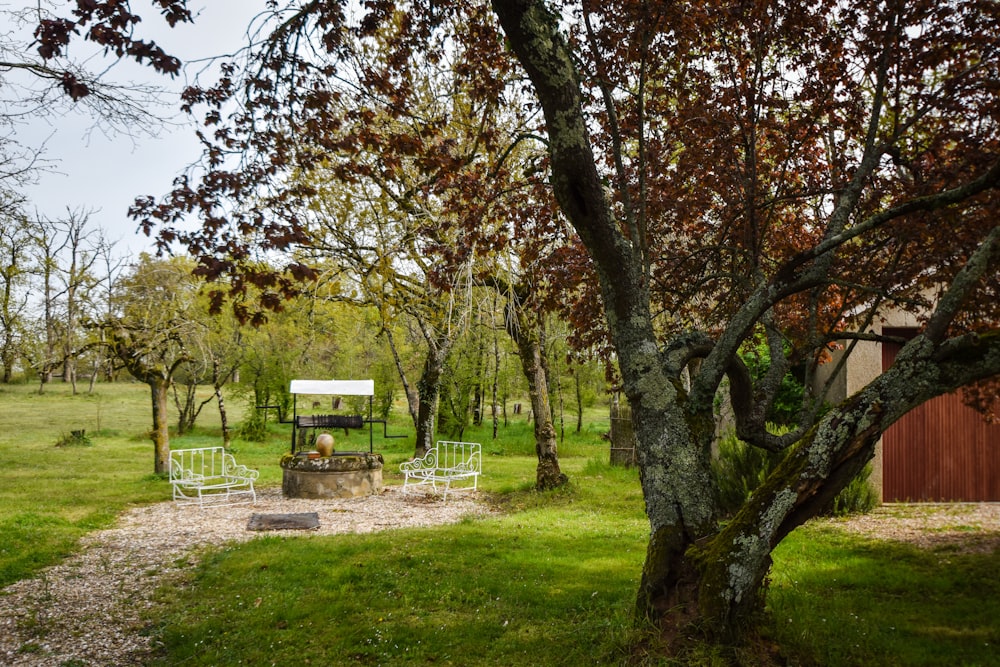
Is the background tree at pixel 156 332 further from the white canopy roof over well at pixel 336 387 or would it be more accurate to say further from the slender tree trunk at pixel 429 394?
the slender tree trunk at pixel 429 394

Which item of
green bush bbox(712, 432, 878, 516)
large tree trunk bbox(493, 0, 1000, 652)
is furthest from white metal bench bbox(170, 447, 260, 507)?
large tree trunk bbox(493, 0, 1000, 652)

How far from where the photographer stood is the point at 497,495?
41.1ft

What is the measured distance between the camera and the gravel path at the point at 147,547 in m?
5.22

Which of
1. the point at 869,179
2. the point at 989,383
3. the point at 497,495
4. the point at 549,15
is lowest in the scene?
the point at 497,495

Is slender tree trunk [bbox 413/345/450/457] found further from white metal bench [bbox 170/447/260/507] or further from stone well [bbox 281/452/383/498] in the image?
white metal bench [bbox 170/447/260/507]

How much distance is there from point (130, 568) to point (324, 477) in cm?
500

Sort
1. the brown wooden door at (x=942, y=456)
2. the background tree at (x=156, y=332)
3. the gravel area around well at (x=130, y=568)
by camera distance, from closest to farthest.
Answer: the gravel area around well at (x=130, y=568) → the brown wooden door at (x=942, y=456) → the background tree at (x=156, y=332)

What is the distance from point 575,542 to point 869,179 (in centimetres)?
506

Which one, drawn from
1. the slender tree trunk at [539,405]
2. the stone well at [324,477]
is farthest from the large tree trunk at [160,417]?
the slender tree trunk at [539,405]

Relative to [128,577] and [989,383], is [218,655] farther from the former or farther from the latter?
[989,383]

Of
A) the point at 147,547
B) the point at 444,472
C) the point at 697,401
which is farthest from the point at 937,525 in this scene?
the point at 147,547

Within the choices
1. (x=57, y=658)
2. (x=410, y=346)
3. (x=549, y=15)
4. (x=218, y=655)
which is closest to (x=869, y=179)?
(x=549, y=15)

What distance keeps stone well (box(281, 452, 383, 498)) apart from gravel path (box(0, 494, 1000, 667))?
0.95 feet

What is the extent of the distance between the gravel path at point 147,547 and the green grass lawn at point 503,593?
12.9 inches
